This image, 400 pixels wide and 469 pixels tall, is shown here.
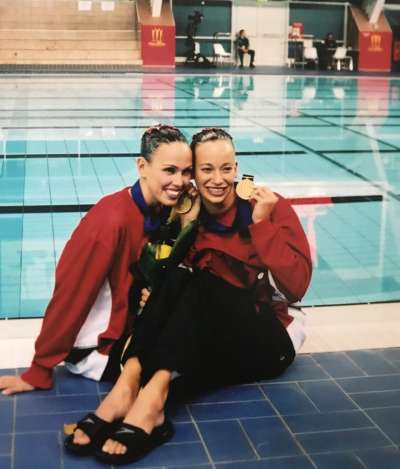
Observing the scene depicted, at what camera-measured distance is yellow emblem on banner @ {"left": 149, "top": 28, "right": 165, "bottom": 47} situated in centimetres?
2008

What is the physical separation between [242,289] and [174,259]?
23cm

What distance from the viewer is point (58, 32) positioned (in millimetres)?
20297

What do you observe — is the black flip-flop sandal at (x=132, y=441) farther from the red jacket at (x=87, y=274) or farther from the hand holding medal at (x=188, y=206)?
the hand holding medal at (x=188, y=206)

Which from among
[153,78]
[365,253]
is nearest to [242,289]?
[365,253]

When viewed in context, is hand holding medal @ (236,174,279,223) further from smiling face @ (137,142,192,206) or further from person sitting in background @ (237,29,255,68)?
person sitting in background @ (237,29,255,68)

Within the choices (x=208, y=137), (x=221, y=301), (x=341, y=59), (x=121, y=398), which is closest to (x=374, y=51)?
(x=341, y=59)

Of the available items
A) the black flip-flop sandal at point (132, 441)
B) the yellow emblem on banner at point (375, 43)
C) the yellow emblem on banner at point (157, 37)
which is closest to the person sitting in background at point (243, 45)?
the yellow emblem on banner at point (157, 37)

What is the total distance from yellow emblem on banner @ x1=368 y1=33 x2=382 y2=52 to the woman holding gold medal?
66.5 ft

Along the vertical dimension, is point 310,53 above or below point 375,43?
below

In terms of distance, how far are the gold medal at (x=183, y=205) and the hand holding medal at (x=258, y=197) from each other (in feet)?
0.51

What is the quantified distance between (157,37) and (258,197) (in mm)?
18489

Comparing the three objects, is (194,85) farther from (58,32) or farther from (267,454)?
(267,454)

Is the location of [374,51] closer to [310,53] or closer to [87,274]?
[310,53]

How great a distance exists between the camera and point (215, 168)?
2.40m
